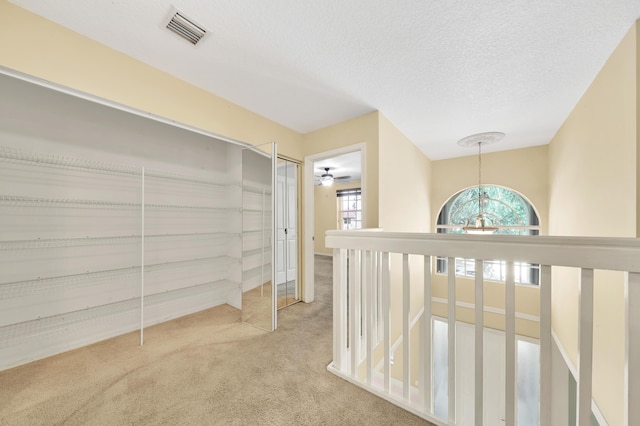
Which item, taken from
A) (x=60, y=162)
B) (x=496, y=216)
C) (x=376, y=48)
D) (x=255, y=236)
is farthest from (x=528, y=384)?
(x=60, y=162)

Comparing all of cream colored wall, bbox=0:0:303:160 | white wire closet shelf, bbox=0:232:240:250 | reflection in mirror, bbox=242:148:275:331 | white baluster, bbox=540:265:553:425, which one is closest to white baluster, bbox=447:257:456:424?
white baluster, bbox=540:265:553:425

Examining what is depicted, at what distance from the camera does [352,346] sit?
1717 millimetres

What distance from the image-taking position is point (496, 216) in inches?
177

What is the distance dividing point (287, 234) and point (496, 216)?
4027 mm

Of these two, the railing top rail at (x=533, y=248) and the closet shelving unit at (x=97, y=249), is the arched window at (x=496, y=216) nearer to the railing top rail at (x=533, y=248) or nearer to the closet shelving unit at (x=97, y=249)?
the railing top rail at (x=533, y=248)

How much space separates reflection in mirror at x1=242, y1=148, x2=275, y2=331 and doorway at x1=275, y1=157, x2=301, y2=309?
0.32m

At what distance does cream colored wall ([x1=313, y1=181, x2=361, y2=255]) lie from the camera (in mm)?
7691

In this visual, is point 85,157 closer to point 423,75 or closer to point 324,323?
point 324,323

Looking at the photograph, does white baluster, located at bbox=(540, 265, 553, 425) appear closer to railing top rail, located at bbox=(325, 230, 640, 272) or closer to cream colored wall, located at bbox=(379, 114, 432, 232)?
railing top rail, located at bbox=(325, 230, 640, 272)

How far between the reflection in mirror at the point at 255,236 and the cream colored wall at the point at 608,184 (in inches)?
111

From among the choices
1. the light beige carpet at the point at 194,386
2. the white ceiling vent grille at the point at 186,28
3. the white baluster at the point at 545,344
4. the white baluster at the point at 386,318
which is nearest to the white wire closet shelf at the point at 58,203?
the light beige carpet at the point at 194,386

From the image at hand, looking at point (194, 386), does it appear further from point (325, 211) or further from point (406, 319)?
point (325, 211)

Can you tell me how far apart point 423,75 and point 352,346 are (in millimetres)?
2279

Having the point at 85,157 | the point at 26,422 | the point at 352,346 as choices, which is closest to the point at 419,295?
the point at 352,346
